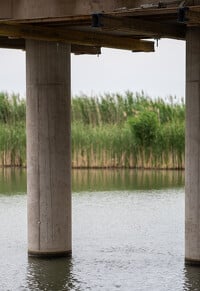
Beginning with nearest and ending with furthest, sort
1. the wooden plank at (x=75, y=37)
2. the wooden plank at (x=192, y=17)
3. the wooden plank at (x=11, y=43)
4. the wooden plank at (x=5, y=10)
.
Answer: the wooden plank at (x=192, y=17), the wooden plank at (x=5, y=10), the wooden plank at (x=75, y=37), the wooden plank at (x=11, y=43)

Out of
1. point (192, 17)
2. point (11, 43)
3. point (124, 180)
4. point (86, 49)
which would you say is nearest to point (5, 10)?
point (192, 17)

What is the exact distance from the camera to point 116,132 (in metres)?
46.3

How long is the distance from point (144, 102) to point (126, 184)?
11.2 meters

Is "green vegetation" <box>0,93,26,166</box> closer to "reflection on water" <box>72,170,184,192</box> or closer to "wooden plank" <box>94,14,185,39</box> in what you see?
"reflection on water" <box>72,170,184,192</box>

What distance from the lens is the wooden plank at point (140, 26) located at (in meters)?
19.4

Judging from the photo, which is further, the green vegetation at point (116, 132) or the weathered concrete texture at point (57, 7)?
the green vegetation at point (116, 132)

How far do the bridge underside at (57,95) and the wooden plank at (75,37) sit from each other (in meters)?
0.02

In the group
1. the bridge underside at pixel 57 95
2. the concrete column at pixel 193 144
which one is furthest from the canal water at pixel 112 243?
the bridge underside at pixel 57 95

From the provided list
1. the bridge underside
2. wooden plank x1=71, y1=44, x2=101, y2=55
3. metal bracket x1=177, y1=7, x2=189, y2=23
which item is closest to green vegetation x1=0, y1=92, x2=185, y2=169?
wooden plank x1=71, y1=44, x2=101, y2=55

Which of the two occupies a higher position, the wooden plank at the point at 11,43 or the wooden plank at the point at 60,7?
the wooden plank at the point at 60,7

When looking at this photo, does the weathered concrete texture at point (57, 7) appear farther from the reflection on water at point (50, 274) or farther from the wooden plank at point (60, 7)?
the reflection on water at point (50, 274)

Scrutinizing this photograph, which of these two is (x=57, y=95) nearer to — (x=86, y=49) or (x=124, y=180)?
(x=86, y=49)

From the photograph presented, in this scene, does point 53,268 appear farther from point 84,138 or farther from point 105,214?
point 84,138

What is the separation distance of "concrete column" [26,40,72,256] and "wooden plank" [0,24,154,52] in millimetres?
363
